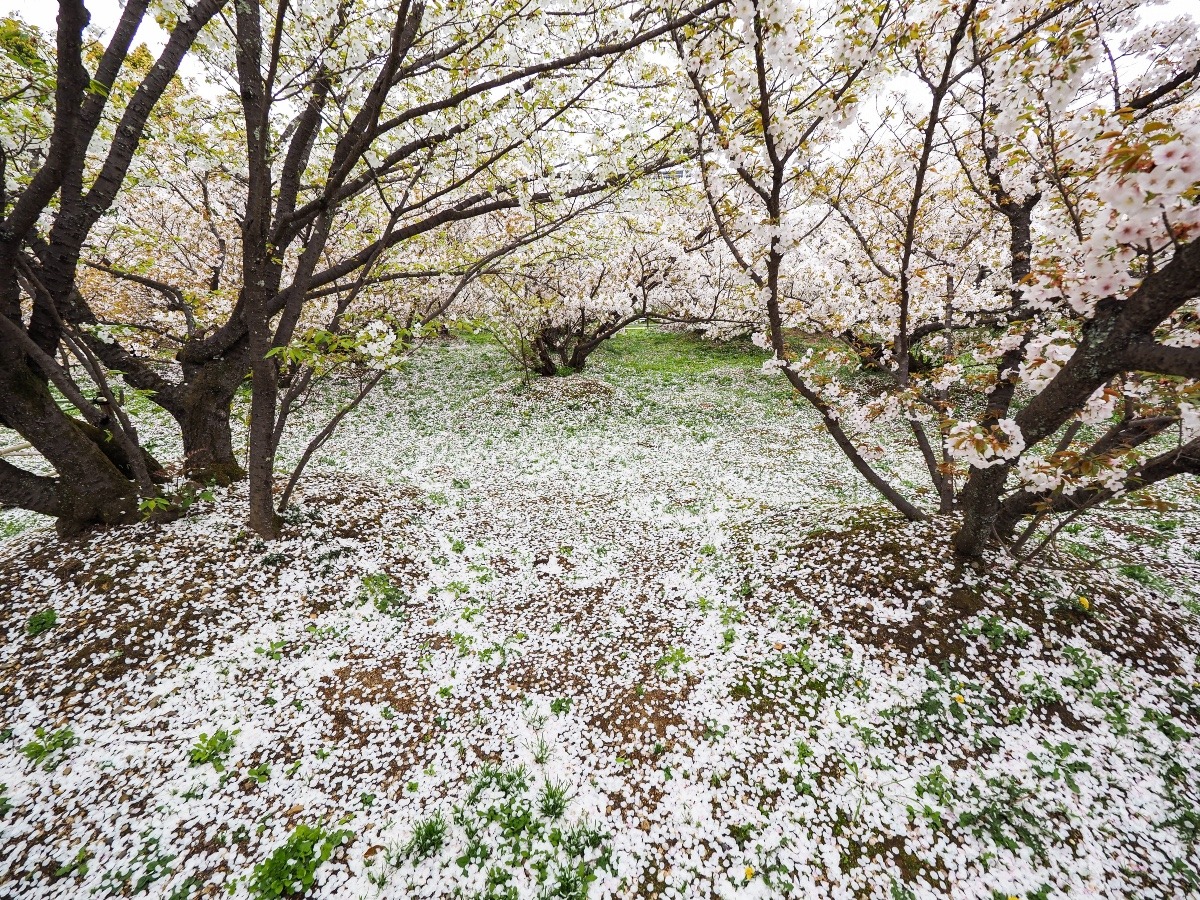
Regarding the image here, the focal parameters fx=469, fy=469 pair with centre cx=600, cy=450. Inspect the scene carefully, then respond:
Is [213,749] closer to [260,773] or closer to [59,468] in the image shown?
[260,773]

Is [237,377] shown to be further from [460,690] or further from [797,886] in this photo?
[797,886]

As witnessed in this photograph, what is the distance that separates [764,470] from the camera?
1301 centimetres

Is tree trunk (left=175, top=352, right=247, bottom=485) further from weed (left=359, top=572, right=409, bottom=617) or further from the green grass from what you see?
the green grass

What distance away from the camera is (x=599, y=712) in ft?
18.8

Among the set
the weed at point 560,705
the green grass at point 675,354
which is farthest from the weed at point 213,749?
the green grass at point 675,354

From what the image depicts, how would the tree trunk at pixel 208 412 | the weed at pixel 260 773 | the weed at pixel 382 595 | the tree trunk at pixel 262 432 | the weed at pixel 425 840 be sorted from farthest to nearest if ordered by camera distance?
A: the tree trunk at pixel 208 412, the weed at pixel 382 595, the tree trunk at pixel 262 432, the weed at pixel 260 773, the weed at pixel 425 840

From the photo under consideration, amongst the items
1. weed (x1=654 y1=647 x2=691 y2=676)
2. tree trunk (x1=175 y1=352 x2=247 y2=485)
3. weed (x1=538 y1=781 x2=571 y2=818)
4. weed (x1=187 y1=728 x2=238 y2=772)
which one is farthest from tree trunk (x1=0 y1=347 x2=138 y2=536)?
weed (x1=654 y1=647 x2=691 y2=676)

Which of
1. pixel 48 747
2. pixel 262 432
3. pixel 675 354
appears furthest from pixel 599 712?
pixel 675 354

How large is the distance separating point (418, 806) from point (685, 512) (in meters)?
7.34

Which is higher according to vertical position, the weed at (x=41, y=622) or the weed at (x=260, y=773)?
the weed at (x=41, y=622)

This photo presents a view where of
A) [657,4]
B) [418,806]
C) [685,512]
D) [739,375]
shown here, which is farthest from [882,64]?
[739,375]

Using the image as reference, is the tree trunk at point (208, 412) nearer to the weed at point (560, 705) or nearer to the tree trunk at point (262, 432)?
the tree trunk at point (262, 432)

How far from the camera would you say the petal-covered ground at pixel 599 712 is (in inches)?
163

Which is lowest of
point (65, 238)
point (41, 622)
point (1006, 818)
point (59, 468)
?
point (1006, 818)
